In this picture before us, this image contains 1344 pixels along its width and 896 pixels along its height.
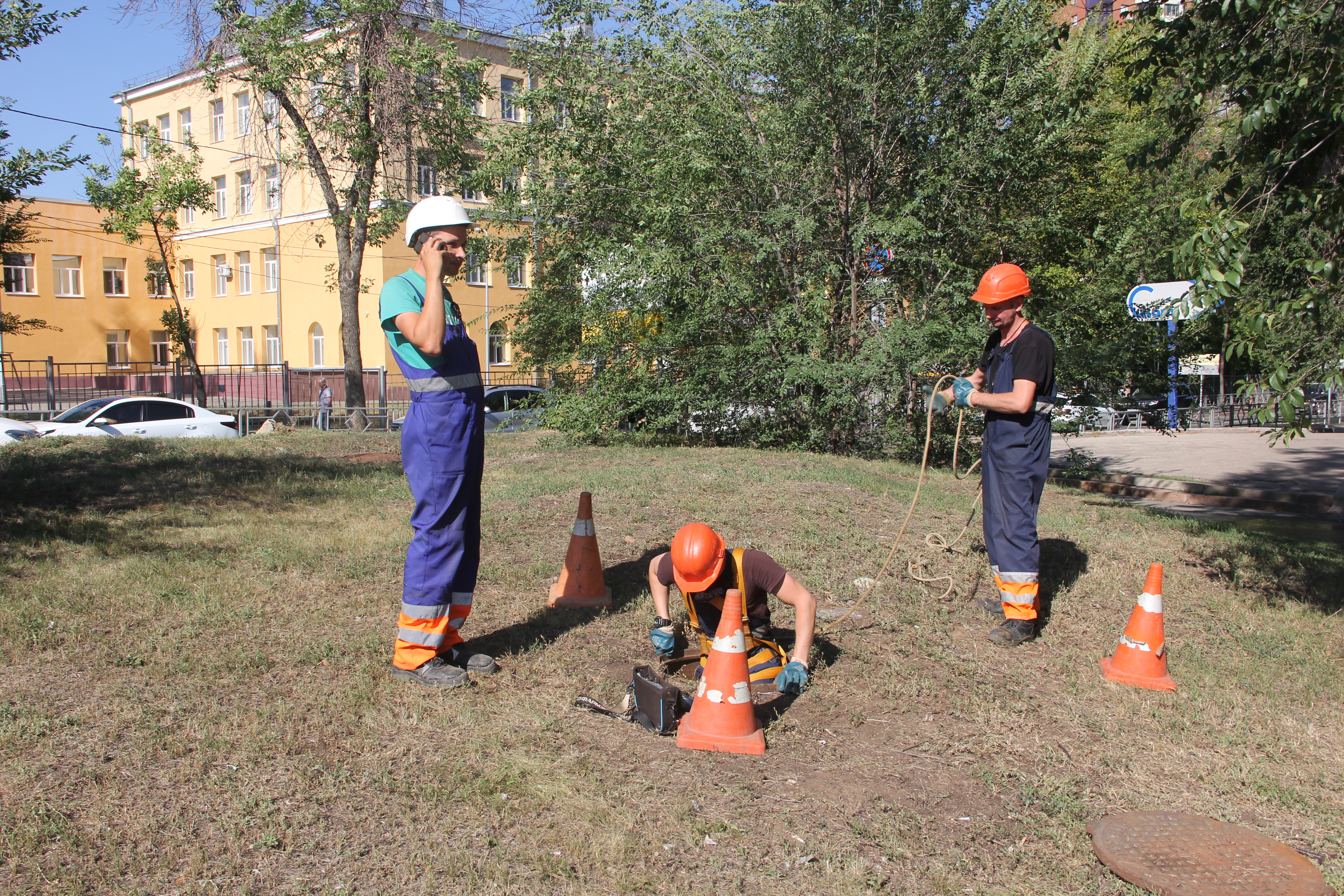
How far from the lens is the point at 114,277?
133ft

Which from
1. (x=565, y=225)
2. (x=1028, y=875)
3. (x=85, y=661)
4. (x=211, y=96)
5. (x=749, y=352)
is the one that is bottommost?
(x=1028, y=875)

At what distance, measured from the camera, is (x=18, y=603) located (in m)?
4.75

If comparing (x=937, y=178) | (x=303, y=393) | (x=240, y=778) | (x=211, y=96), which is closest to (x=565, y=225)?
(x=937, y=178)

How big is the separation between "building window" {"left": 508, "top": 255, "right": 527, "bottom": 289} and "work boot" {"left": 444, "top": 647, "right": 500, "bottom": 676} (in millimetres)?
11292

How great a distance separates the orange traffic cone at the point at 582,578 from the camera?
18.0 feet

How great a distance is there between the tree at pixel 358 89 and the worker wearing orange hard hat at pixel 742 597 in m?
16.5

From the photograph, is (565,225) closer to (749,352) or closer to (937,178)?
(749,352)

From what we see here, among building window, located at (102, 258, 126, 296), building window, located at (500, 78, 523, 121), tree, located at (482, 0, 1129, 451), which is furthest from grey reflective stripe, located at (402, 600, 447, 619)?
building window, located at (102, 258, 126, 296)

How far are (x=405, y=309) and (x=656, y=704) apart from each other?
207cm

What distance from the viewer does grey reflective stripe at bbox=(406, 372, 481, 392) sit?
13.6 feet

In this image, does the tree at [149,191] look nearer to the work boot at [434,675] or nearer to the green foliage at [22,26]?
the green foliage at [22,26]

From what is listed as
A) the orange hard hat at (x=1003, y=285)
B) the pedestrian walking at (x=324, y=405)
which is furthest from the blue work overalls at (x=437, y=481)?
the pedestrian walking at (x=324, y=405)

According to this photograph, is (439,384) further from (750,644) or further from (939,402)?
(939,402)

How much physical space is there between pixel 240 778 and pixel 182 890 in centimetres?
64
